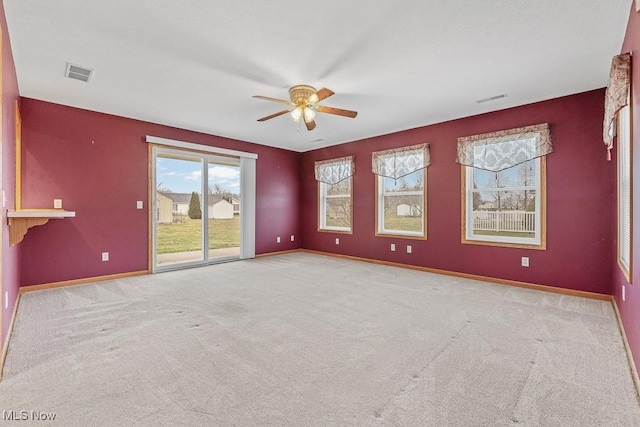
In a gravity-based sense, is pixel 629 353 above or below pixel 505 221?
below

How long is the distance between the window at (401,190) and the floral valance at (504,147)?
651 mm

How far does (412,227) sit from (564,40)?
3.32m

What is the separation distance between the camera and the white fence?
411 cm

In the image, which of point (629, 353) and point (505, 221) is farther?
point (505, 221)

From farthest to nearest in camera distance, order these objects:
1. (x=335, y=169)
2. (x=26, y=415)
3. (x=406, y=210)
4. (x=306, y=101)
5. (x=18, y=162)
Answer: (x=335, y=169), (x=406, y=210), (x=18, y=162), (x=306, y=101), (x=26, y=415)

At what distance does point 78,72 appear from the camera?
309 centimetres

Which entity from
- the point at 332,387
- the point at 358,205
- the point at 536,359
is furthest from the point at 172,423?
the point at 358,205

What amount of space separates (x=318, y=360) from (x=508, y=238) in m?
3.48

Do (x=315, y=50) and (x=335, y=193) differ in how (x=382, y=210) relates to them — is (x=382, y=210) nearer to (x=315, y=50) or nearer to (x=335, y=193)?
(x=335, y=193)

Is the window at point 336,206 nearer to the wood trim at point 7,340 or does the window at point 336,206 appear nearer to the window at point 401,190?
the window at point 401,190

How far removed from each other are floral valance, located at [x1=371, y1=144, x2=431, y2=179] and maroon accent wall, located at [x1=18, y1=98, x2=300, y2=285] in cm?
344

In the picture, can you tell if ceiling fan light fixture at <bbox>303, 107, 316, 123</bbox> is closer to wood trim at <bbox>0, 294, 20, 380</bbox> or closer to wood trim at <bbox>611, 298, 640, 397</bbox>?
wood trim at <bbox>0, 294, 20, 380</bbox>

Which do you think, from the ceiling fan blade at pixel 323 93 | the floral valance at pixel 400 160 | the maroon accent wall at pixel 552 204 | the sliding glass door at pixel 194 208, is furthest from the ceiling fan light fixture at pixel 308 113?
the sliding glass door at pixel 194 208

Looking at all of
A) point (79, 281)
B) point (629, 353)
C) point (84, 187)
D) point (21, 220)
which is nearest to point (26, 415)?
point (21, 220)
